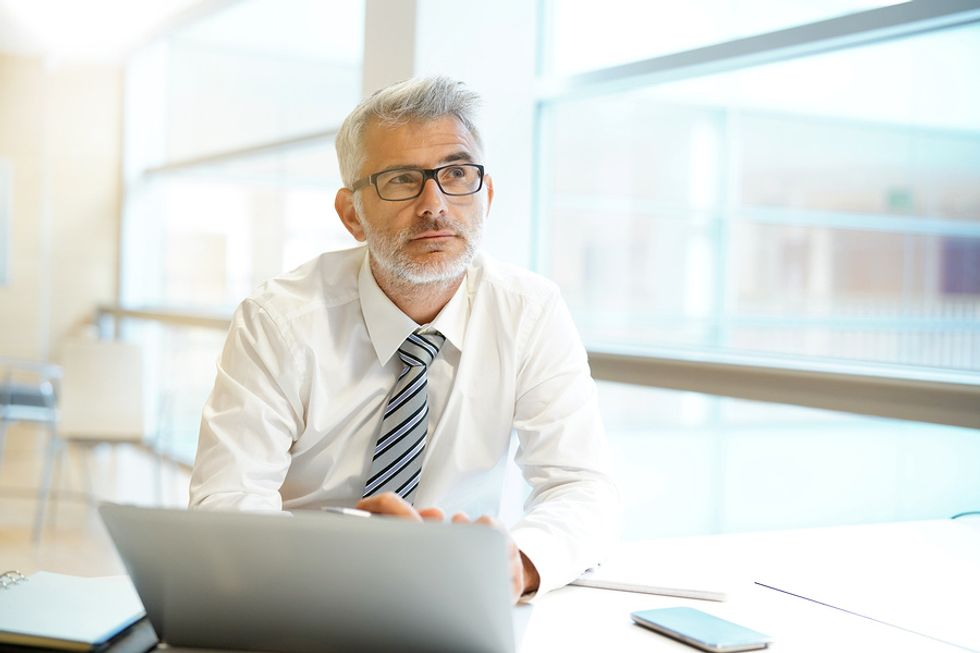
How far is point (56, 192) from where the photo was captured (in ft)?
22.3

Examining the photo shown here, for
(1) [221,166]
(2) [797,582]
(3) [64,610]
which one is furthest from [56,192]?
(2) [797,582]

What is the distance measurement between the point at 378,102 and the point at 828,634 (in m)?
1.15

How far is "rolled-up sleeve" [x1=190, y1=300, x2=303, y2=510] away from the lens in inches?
63.5

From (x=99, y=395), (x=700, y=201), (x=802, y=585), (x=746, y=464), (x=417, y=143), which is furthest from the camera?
(x=99, y=395)

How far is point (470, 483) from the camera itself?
1871 mm

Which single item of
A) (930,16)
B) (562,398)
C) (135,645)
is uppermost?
(930,16)

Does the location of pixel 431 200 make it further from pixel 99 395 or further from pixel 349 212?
pixel 99 395

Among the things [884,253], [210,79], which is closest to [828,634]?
[884,253]

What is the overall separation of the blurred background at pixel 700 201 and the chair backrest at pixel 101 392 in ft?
1.91

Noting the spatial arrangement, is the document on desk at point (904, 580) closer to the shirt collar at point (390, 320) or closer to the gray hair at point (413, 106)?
the shirt collar at point (390, 320)

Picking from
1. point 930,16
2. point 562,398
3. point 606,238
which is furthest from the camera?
point 606,238

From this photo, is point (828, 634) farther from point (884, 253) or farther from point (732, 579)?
point (884, 253)

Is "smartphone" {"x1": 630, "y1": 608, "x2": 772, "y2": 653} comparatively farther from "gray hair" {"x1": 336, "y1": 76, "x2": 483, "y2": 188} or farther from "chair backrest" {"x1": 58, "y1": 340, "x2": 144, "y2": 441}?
"chair backrest" {"x1": 58, "y1": 340, "x2": 144, "y2": 441}

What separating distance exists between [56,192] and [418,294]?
5.69m
